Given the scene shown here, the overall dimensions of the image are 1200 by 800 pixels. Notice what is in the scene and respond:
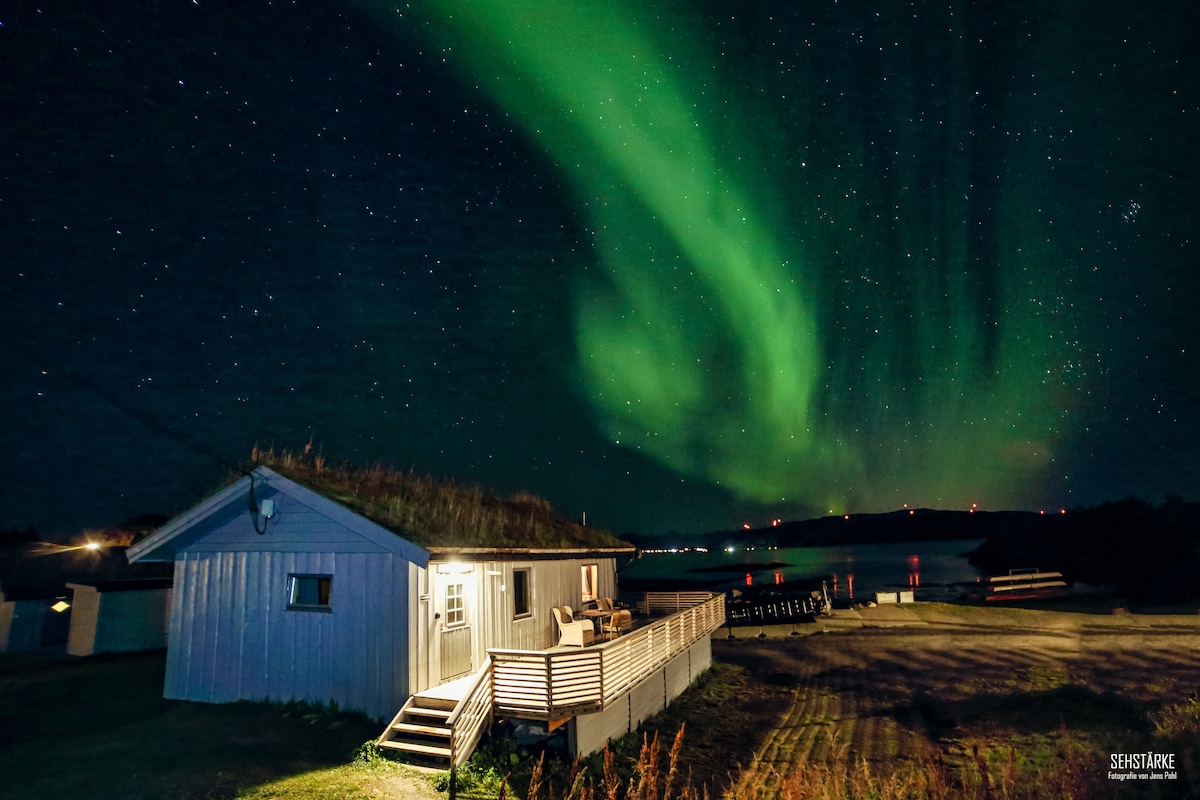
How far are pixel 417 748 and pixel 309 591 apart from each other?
15.1 feet

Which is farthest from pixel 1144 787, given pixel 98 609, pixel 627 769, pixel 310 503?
pixel 98 609

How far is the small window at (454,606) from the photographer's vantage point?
14648mm

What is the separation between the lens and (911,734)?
15.4 metres

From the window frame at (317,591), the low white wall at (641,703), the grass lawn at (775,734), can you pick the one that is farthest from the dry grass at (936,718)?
the window frame at (317,591)

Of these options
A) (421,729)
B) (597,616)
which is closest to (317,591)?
(421,729)

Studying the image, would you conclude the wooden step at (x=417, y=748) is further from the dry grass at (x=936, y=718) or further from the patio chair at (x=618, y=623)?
the patio chair at (x=618, y=623)

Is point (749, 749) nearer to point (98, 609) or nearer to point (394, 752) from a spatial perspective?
point (394, 752)

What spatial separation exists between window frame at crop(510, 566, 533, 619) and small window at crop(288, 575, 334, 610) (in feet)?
14.5

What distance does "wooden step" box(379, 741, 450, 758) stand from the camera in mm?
11586

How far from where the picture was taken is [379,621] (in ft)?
45.0

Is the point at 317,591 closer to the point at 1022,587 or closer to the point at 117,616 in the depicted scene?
the point at 117,616

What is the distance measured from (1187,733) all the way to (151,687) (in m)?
22.2

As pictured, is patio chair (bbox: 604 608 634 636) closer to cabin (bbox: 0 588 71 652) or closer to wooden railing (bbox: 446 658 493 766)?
wooden railing (bbox: 446 658 493 766)

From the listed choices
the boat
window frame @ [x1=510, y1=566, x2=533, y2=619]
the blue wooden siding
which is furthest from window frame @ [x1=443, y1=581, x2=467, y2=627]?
the boat
